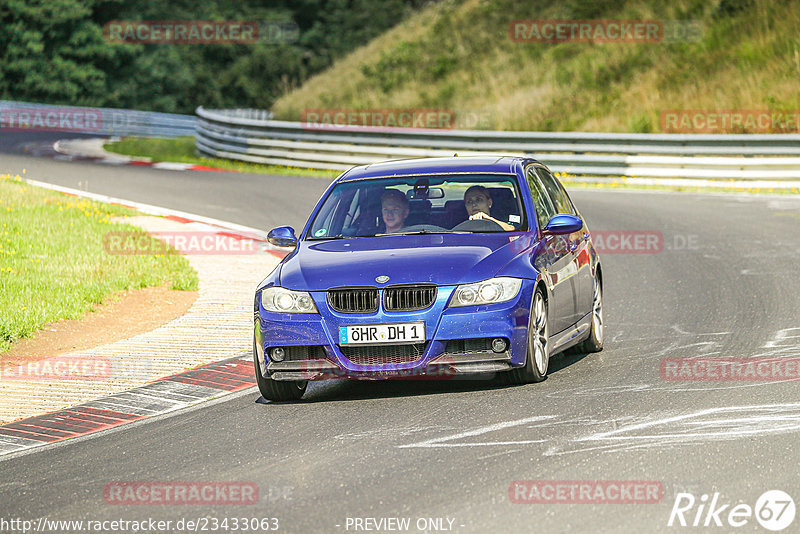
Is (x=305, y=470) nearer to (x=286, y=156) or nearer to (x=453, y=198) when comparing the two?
(x=453, y=198)

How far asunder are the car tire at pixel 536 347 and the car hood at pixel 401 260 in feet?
1.29

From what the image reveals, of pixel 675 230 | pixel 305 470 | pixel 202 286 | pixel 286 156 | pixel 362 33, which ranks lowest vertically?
pixel 362 33

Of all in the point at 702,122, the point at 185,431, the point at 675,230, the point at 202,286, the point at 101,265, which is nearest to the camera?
the point at 185,431

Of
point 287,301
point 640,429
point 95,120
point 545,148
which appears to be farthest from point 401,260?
point 95,120

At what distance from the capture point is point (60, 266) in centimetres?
1567

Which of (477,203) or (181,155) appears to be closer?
(477,203)

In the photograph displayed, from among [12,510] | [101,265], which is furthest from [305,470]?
[101,265]

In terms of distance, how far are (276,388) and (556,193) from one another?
338 centimetres

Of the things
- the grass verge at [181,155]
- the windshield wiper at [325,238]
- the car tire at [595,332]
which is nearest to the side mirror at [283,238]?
the windshield wiper at [325,238]

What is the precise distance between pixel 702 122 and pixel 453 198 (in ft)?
69.1

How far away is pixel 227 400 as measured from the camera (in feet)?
30.5

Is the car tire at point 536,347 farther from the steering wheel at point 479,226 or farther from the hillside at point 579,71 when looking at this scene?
the hillside at point 579,71

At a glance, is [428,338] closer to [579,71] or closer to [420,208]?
[420,208]

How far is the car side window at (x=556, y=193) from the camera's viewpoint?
10.8 metres
